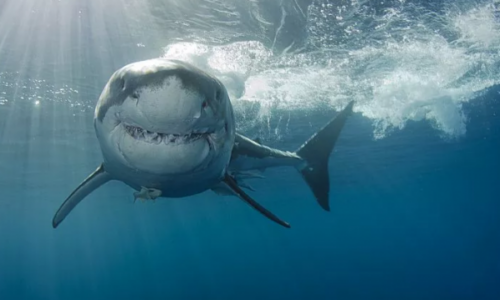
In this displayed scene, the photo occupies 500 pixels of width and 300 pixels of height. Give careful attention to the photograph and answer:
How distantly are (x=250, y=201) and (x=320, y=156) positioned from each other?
15.7 feet

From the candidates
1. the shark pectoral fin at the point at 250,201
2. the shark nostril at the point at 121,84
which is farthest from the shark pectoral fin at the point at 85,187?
the shark nostril at the point at 121,84

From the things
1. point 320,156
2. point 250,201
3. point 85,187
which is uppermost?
point 250,201

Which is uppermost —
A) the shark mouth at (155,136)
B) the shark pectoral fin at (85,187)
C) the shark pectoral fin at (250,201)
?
the shark mouth at (155,136)

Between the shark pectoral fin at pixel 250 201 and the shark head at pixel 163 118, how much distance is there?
31.5 inches

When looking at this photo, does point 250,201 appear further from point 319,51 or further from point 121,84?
point 319,51

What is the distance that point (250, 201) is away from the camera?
423 centimetres

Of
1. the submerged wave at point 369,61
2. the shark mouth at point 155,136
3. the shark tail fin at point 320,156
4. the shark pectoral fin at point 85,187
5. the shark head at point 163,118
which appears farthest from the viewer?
the submerged wave at point 369,61

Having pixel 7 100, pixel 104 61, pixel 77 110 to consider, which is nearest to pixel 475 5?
pixel 104 61

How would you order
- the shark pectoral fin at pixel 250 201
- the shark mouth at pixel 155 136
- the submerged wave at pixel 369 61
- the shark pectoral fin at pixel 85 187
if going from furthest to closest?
the submerged wave at pixel 369 61 → the shark pectoral fin at pixel 85 187 → the shark pectoral fin at pixel 250 201 → the shark mouth at pixel 155 136

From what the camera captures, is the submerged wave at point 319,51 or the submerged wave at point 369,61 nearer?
the submerged wave at point 319,51

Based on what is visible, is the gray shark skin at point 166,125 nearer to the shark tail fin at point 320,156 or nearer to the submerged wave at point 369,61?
the shark tail fin at point 320,156

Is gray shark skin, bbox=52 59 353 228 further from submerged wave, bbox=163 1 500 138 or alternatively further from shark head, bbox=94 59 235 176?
submerged wave, bbox=163 1 500 138

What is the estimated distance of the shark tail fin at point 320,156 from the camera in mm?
8260

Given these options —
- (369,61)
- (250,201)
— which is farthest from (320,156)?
(369,61)
